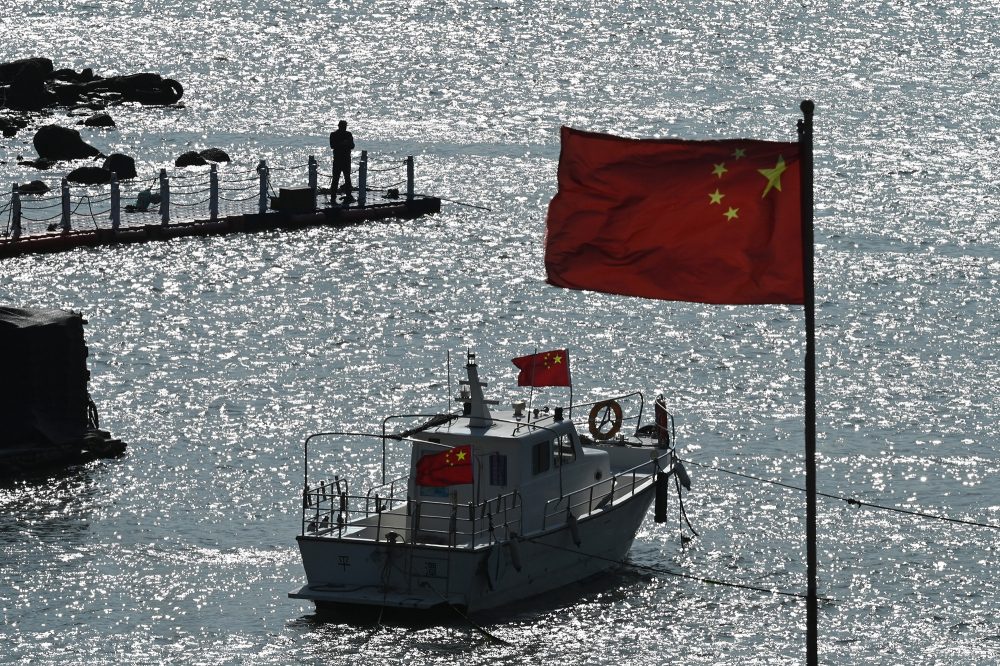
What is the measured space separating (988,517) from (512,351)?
61.9ft

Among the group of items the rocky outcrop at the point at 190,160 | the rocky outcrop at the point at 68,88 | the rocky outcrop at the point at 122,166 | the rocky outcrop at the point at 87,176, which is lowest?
the rocky outcrop at the point at 87,176

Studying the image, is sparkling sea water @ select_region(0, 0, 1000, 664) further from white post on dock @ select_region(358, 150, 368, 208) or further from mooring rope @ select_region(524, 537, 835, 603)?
white post on dock @ select_region(358, 150, 368, 208)

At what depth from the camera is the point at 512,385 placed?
2021 inches

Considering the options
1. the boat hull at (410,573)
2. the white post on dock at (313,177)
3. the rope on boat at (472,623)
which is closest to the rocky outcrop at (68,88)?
the white post on dock at (313,177)

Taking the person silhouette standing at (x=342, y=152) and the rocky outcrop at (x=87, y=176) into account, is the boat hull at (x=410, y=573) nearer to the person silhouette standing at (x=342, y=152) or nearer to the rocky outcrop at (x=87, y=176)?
the person silhouette standing at (x=342, y=152)

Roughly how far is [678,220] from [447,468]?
42.6 ft

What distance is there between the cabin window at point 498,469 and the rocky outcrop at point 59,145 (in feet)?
197

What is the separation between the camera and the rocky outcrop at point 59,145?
9000 centimetres

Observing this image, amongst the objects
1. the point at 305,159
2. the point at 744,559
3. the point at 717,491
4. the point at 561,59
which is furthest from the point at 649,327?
the point at 561,59

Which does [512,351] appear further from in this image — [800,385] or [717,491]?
[717,491]

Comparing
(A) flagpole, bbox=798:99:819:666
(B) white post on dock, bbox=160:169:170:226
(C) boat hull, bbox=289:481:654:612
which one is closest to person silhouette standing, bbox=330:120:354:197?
(B) white post on dock, bbox=160:169:170:226

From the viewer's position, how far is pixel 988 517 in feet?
133

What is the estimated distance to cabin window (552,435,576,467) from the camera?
3562cm

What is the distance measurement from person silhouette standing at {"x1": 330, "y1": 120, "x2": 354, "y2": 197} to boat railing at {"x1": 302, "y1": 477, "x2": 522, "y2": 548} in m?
35.7
